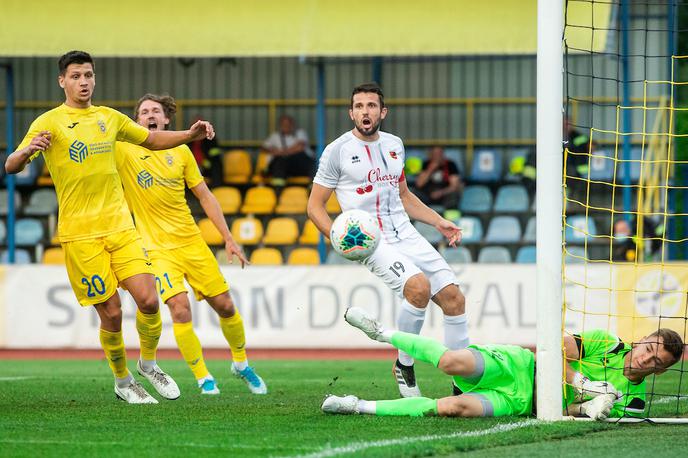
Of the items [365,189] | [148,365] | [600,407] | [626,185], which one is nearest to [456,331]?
[365,189]

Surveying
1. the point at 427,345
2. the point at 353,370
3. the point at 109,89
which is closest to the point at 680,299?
the point at 353,370

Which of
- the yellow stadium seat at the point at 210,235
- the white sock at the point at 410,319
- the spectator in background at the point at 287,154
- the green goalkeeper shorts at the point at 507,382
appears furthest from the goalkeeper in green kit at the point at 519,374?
the spectator in background at the point at 287,154

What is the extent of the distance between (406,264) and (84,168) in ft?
7.81

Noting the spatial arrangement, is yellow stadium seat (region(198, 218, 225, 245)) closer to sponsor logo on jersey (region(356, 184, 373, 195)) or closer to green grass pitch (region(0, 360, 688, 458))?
green grass pitch (region(0, 360, 688, 458))

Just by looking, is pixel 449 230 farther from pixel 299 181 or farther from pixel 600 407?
pixel 299 181

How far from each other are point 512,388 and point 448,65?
1545 centimetres

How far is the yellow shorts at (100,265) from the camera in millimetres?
8000

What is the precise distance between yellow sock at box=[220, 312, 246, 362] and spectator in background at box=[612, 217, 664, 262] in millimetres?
8568

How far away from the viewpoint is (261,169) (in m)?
20.3

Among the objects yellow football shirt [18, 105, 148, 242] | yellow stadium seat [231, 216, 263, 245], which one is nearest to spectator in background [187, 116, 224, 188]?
yellow stadium seat [231, 216, 263, 245]

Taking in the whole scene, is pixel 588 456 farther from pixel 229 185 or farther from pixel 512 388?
Result: pixel 229 185

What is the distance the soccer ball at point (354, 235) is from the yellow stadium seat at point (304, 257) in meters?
10.5

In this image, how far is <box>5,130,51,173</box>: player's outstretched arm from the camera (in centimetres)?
732

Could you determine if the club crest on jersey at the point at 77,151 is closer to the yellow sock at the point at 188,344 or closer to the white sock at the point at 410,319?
the yellow sock at the point at 188,344
